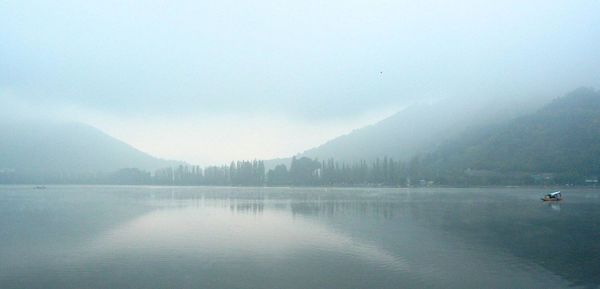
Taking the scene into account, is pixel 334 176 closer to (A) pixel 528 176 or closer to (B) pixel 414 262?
(A) pixel 528 176

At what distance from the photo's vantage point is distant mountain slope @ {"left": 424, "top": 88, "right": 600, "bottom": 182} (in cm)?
11975

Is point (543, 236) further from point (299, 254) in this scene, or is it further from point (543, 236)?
point (299, 254)

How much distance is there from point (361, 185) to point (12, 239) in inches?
4874

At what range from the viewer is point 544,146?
13362cm

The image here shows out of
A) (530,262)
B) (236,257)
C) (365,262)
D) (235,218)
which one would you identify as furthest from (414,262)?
(235,218)

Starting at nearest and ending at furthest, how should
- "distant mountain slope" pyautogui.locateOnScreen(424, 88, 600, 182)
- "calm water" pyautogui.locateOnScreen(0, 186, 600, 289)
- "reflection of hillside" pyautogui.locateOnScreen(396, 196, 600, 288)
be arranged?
"calm water" pyautogui.locateOnScreen(0, 186, 600, 289) < "reflection of hillside" pyautogui.locateOnScreen(396, 196, 600, 288) < "distant mountain slope" pyautogui.locateOnScreen(424, 88, 600, 182)

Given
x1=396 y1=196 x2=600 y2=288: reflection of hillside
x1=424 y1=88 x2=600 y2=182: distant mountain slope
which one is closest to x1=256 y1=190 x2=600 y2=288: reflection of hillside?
x1=396 y1=196 x2=600 y2=288: reflection of hillside

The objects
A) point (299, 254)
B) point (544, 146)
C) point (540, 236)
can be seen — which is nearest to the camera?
point (299, 254)

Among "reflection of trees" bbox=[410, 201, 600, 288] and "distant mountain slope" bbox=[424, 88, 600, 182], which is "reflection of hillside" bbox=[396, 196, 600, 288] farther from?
"distant mountain slope" bbox=[424, 88, 600, 182]

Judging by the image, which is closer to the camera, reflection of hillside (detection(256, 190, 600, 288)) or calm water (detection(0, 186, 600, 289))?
calm water (detection(0, 186, 600, 289))

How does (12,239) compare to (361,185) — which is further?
(361,185)

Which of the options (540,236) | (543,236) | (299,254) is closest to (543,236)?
(543,236)

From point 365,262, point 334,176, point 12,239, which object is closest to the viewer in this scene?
point 365,262

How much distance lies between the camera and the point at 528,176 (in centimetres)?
11800
